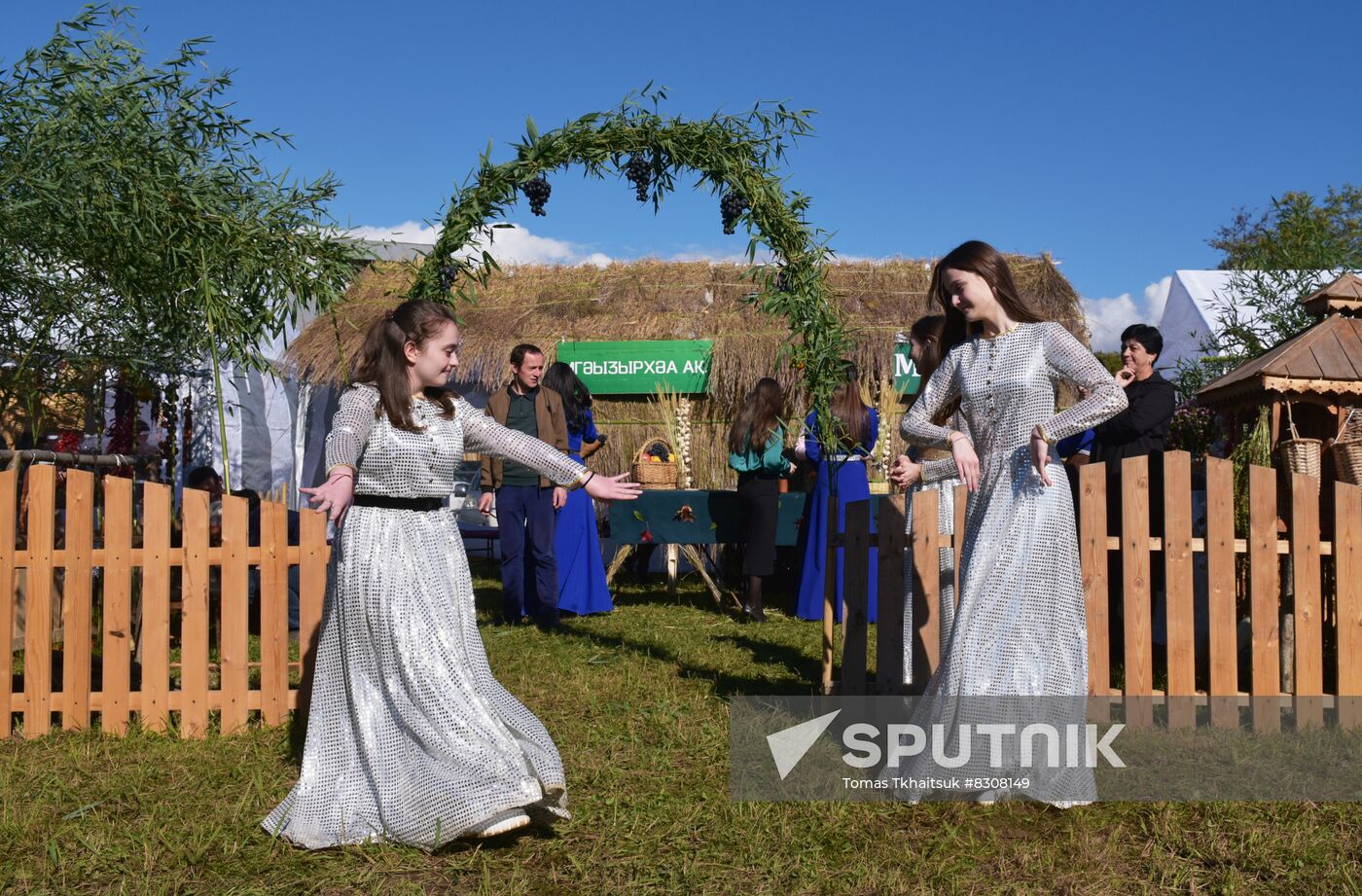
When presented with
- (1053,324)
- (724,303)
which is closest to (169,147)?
(1053,324)

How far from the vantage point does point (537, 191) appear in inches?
224

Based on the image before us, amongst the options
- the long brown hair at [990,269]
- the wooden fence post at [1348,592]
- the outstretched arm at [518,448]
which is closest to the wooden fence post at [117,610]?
the outstretched arm at [518,448]

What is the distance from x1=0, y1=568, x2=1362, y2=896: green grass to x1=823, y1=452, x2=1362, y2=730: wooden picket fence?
121cm

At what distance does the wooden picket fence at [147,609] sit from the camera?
510 centimetres

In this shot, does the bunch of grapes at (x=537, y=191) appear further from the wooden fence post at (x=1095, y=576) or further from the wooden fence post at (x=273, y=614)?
the wooden fence post at (x=1095, y=576)

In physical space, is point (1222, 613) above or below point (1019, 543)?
below

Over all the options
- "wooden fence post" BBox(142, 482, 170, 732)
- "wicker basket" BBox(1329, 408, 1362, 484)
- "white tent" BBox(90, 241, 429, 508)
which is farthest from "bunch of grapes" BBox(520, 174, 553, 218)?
"white tent" BBox(90, 241, 429, 508)

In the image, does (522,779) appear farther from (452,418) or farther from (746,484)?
(746,484)

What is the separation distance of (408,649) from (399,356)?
984mm

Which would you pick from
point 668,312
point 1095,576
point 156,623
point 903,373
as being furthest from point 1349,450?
point 668,312

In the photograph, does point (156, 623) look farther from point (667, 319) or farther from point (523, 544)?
point (667, 319)

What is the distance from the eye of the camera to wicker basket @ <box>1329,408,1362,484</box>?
18.2ft
